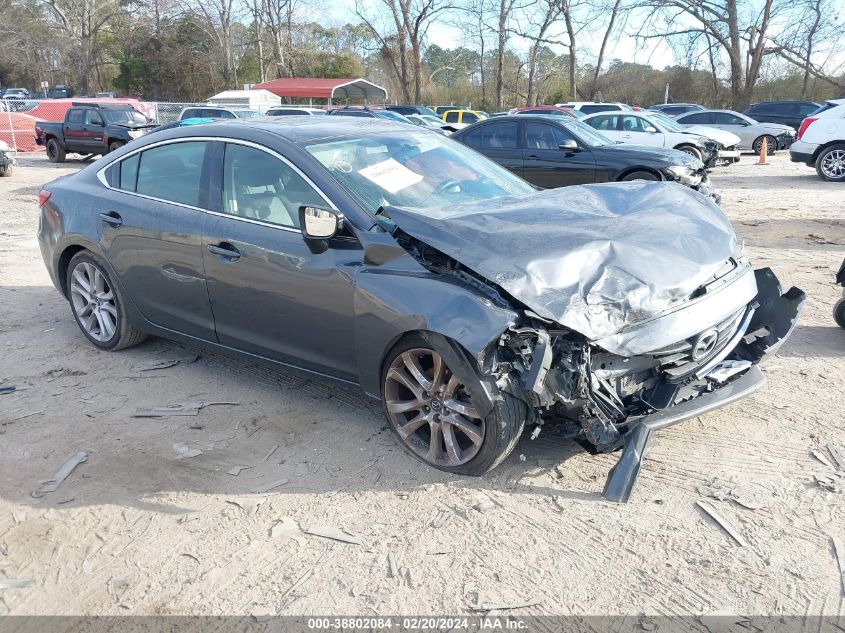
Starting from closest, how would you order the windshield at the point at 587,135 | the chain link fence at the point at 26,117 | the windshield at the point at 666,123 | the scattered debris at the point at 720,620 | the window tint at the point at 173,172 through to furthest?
the scattered debris at the point at 720,620 < the window tint at the point at 173,172 < the windshield at the point at 587,135 < the windshield at the point at 666,123 < the chain link fence at the point at 26,117

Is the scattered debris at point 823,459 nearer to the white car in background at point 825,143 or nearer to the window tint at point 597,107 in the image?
the white car in background at point 825,143

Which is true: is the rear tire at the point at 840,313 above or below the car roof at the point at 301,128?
below

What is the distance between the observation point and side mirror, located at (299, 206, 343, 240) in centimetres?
363

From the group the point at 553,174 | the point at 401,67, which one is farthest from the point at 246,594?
the point at 401,67

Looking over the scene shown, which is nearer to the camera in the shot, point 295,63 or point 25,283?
point 25,283

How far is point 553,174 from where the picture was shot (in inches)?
457

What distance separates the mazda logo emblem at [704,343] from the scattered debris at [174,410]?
9.01 ft

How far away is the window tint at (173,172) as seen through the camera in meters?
4.47

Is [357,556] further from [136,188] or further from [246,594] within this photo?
[136,188]

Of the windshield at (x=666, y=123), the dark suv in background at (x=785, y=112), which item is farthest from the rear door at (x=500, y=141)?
the dark suv in background at (x=785, y=112)

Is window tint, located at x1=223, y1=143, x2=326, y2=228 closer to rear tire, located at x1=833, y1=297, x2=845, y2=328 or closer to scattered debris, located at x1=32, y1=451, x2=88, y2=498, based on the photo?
scattered debris, located at x1=32, y1=451, x2=88, y2=498

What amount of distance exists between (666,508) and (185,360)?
140 inches

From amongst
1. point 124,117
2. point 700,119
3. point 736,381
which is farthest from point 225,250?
point 700,119

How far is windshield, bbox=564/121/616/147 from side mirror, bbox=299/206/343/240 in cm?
860
